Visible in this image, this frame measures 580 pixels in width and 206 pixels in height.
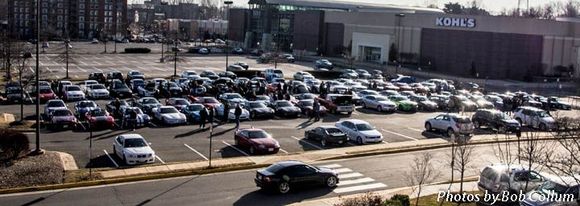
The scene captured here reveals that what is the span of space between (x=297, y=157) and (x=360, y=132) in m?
5.76

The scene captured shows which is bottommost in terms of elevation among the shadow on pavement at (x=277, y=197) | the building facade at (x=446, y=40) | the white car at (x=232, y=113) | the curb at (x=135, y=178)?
the curb at (x=135, y=178)

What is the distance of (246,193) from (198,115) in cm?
1742

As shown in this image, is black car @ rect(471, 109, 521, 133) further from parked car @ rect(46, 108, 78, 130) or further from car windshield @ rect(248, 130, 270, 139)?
parked car @ rect(46, 108, 78, 130)

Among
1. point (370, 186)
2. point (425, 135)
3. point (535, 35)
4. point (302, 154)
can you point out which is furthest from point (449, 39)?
point (370, 186)

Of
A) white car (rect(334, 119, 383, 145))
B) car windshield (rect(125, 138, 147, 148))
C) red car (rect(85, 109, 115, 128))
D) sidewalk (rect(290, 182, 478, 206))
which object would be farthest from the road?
red car (rect(85, 109, 115, 128))

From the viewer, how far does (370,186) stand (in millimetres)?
23859

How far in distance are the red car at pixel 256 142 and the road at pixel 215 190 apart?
3451 millimetres

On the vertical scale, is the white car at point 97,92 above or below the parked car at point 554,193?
below

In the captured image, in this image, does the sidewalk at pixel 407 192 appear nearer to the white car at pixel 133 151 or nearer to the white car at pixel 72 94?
the white car at pixel 133 151

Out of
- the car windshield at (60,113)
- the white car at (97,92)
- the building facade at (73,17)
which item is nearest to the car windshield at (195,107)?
the car windshield at (60,113)

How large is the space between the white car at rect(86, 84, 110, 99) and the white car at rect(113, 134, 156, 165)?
22281 millimetres

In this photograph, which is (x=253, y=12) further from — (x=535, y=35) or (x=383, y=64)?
(x=535, y=35)

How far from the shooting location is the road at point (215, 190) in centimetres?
2106

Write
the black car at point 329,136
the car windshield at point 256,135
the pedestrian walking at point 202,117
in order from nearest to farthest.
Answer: the car windshield at point 256,135
the black car at point 329,136
the pedestrian walking at point 202,117
